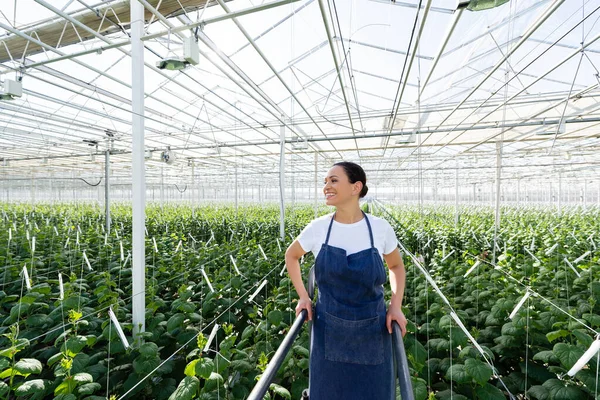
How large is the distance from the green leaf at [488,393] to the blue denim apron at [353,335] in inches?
44.1

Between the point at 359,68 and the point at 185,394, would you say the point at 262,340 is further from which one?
the point at 359,68

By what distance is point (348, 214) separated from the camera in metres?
1.86

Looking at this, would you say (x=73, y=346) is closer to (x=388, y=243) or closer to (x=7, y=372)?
(x=7, y=372)

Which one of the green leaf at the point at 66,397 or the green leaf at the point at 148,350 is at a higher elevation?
the green leaf at the point at 66,397

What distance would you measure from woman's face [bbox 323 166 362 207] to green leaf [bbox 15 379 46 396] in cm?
235

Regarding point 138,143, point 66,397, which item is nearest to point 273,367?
point 66,397

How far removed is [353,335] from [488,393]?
57.6 inches

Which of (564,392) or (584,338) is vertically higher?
(584,338)

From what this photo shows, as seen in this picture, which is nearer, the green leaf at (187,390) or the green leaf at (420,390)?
the green leaf at (187,390)

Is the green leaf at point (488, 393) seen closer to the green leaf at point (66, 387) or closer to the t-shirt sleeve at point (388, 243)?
the t-shirt sleeve at point (388, 243)

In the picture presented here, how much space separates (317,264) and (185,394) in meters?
1.14

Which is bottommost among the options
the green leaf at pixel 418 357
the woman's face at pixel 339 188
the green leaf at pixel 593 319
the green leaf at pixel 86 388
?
the green leaf at pixel 418 357

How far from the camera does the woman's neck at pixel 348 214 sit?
6.08 ft

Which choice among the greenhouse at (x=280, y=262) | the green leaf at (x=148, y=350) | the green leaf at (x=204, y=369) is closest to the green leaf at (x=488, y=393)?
the greenhouse at (x=280, y=262)
